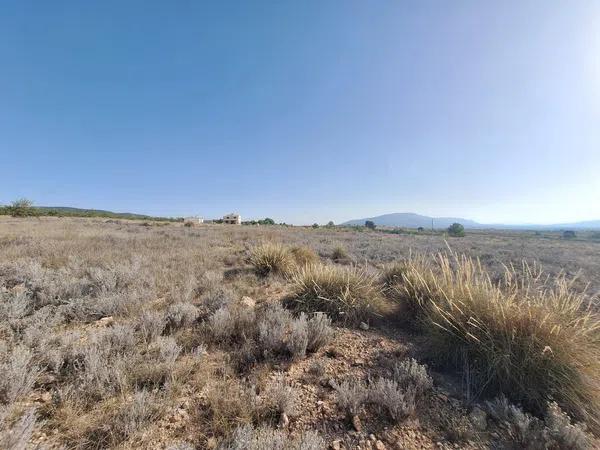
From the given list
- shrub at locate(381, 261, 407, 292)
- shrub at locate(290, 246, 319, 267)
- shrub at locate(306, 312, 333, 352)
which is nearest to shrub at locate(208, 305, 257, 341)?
shrub at locate(306, 312, 333, 352)

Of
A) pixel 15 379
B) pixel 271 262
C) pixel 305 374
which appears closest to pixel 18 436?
pixel 15 379

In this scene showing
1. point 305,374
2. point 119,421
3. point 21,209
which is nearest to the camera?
point 119,421

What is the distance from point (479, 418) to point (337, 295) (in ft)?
7.98

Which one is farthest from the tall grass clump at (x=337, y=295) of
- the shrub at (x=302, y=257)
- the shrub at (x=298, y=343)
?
the shrub at (x=302, y=257)

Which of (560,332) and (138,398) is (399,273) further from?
(138,398)

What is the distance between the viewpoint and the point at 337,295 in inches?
173

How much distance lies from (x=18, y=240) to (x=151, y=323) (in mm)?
12064

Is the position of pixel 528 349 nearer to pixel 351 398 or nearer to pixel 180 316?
pixel 351 398

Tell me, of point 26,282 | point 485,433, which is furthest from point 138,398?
point 26,282

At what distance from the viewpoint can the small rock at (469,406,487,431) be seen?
212 cm

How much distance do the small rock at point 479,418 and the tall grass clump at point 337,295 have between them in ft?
6.49

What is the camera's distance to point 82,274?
5840 millimetres

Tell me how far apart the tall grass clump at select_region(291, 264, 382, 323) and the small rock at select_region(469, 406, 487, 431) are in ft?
6.49

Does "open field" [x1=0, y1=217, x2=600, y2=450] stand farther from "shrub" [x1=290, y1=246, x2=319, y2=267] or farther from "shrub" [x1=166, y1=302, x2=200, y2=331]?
"shrub" [x1=290, y1=246, x2=319, y2=267]
